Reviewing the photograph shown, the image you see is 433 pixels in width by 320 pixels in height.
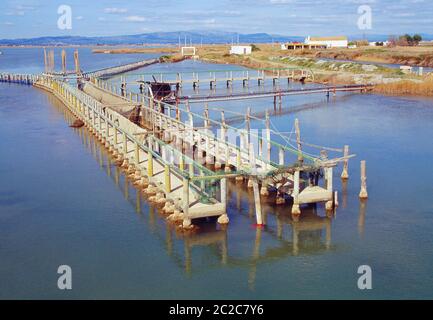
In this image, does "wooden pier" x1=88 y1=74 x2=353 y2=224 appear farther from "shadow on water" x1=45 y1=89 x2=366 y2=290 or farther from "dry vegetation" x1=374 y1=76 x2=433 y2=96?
"dry vegetation" x1=374 y1=76 x2=433 y2=96

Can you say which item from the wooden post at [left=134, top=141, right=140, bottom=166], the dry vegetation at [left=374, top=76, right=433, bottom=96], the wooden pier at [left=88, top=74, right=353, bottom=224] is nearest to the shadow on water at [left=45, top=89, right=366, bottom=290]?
the wooden pier at [left=88, top=74, right=353, bottom=224]

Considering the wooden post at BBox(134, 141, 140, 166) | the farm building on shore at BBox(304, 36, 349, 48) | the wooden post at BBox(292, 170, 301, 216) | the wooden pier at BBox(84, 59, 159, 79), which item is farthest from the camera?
the farm building on shore at BBox(304, 36, 349, 48)

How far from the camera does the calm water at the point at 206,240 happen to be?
53.3 ft

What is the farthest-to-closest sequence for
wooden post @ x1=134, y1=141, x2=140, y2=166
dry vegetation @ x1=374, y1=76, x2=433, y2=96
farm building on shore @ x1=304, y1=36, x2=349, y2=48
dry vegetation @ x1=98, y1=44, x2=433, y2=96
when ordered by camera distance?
farm building on shore @ x1=304, y1=36, x2=349, y2=48 < dry vegetation @ x1=98, y1=44, x2=433, y2=96 < dry vegetation @ x1=374, y1=76, x2=433, y2=96 < wooden post @ x1=134, y1=141, x2=140, y2=166

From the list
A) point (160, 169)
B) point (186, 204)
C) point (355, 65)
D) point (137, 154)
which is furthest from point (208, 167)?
A: point (355, 65)

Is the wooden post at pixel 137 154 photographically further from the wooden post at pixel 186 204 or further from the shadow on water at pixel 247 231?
the wooden post at pixel 186 204

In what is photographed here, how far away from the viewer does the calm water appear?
53.3 ft

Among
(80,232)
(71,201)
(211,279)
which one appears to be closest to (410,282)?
(211,279)

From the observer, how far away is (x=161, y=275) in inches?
671

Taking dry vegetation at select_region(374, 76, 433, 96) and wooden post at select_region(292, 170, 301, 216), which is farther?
dry vegetation at select_region(374, 76, 433, 96)

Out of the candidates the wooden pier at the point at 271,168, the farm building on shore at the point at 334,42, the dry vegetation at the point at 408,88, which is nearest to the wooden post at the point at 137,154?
the wooden pier at the point at 271,168

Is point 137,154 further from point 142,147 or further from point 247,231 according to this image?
point 247,231

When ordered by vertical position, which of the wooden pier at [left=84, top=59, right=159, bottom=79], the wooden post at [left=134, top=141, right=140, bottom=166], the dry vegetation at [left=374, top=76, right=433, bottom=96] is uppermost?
the wooden pier at [left=84, top=59, right=159, bottom=79]

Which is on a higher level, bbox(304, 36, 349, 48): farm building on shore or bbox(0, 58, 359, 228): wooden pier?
bbox(304, 36, 349, 48): farm building on shore
